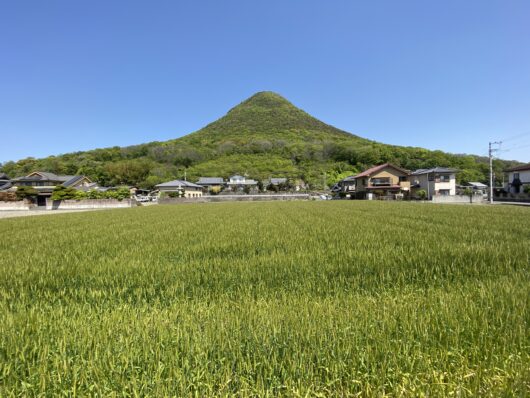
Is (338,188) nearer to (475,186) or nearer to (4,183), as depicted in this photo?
(475,186)

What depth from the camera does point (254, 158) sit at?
103m

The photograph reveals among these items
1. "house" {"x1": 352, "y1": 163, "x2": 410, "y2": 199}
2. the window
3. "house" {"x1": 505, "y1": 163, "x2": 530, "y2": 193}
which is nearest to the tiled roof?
"house" {"x1": 352, "y1": 163, "x2": 410, "y2": 199}

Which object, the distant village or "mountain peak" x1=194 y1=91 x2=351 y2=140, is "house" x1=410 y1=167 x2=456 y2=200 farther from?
"mountain peak" x1=194 y1=91 x2=351 y2=140

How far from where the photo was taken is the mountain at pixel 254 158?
82812 mm

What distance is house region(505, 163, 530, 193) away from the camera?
43.2m

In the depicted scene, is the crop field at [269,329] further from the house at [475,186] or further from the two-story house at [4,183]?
the house at [475,186]

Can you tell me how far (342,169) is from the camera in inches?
3718

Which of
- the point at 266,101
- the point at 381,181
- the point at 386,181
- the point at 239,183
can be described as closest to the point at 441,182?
the point at 386,181

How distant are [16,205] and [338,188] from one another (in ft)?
231

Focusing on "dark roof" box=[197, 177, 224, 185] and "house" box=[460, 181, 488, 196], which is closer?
"house" box=[460, 181, 488, 196]

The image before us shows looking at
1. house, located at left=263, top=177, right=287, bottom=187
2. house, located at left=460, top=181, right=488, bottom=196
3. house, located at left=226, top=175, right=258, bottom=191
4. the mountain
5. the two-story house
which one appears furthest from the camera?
the mountain

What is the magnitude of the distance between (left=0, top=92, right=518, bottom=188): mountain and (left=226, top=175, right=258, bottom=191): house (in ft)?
16.8

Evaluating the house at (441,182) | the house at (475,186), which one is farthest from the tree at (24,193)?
the house at (475,186)

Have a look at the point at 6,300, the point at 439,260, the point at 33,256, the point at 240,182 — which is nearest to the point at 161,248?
A: the point at 33,256
